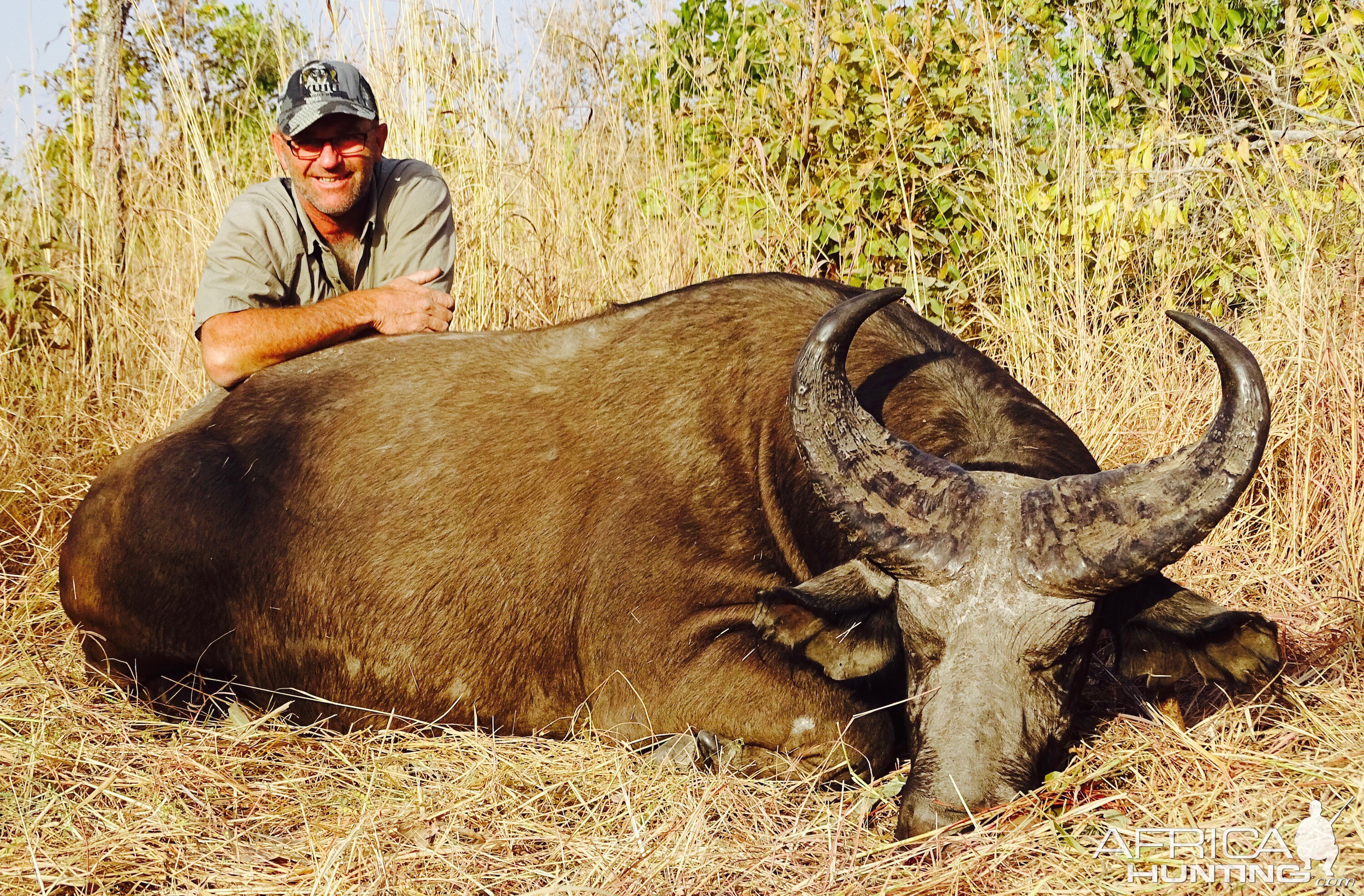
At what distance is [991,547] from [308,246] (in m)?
3.46

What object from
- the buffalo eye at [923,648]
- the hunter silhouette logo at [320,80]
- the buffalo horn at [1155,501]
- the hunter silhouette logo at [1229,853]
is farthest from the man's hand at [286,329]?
the hunter silhouette logo at [1229,853]

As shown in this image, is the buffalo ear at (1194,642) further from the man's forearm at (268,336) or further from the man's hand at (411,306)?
the man's forearm at (268,336)

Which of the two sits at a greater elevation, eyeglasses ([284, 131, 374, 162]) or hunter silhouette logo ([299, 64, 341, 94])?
hunter silhouette logo ([299, 64, 341, 94])

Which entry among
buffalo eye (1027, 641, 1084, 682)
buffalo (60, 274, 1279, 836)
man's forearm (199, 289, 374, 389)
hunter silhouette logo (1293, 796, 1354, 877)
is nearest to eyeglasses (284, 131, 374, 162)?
man's forearm (199, 289, 374, 389)

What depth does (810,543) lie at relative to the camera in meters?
3.44

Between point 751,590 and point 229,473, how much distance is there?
188cm

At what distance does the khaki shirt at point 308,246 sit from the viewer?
4648mm

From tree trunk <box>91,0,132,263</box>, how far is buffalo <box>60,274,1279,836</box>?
3.22 metres

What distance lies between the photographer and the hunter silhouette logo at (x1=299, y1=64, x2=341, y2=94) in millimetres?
4691

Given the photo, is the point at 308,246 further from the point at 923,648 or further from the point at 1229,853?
the point at 1229,853

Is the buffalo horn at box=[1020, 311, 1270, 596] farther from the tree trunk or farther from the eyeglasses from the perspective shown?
the tree trunk

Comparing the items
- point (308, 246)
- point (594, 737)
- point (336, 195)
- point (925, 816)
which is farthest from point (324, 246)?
point (925, 816)

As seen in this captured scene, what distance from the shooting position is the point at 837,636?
10.1 feet

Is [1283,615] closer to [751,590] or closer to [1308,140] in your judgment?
[751,590]
